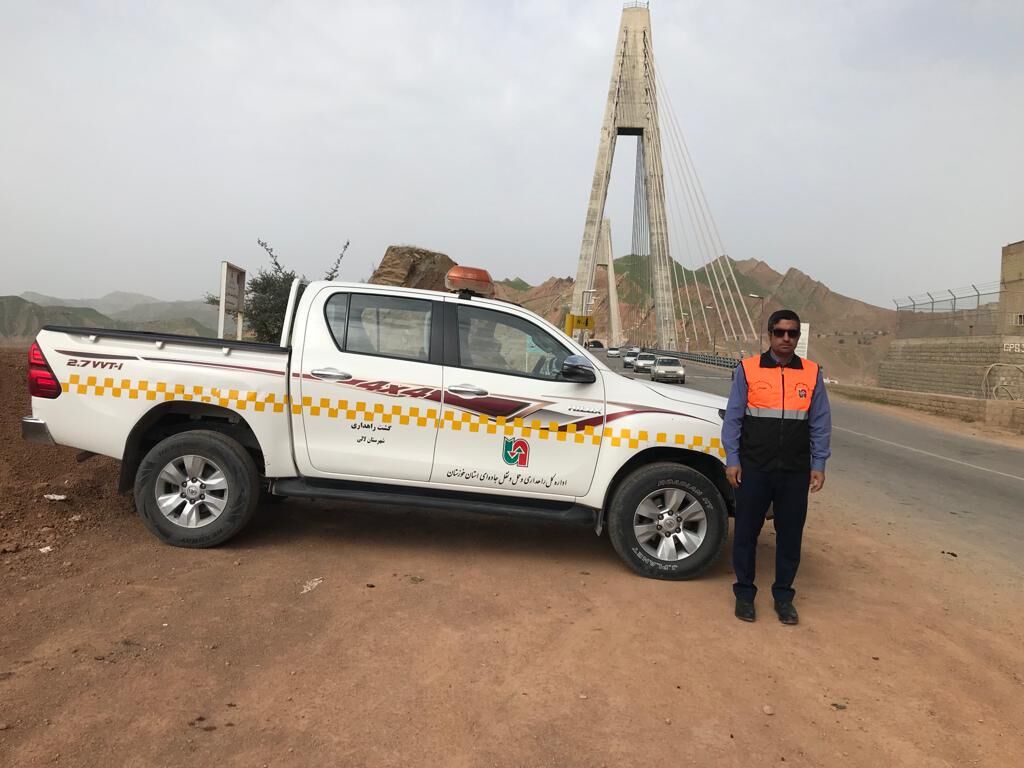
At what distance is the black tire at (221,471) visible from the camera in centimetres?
462

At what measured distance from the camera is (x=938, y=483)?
30.6ft

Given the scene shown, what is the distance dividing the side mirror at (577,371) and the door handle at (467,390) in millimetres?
571

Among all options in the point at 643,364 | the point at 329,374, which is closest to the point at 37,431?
the point at 329,374

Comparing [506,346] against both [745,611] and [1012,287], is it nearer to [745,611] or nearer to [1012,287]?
[745,611]

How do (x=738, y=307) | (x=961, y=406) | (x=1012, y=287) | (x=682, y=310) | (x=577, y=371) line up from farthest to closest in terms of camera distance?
(x=738, y=307) < (x=682, y=310) < (x=1012, y=287) < (x=961, y=406) < (x=577, y=371)

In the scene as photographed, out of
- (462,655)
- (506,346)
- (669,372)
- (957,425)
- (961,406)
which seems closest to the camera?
(462,655)

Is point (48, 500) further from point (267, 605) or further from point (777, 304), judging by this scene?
point (777, 304)

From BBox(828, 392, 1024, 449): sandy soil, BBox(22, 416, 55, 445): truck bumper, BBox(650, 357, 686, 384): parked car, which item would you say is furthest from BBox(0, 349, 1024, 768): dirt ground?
BBox(650, 357, 686, 384): parked car

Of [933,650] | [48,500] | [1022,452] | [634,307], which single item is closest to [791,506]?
[933,650]

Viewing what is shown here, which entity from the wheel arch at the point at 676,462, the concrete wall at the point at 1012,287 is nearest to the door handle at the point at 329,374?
the wheel arch at the point at 676,462

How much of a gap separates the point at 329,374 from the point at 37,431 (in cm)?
208

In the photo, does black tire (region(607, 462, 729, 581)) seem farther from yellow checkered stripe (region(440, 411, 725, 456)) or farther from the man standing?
the man standing

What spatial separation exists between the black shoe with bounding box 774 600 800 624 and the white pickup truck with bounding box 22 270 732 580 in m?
0.58

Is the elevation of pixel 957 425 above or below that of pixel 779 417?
below
